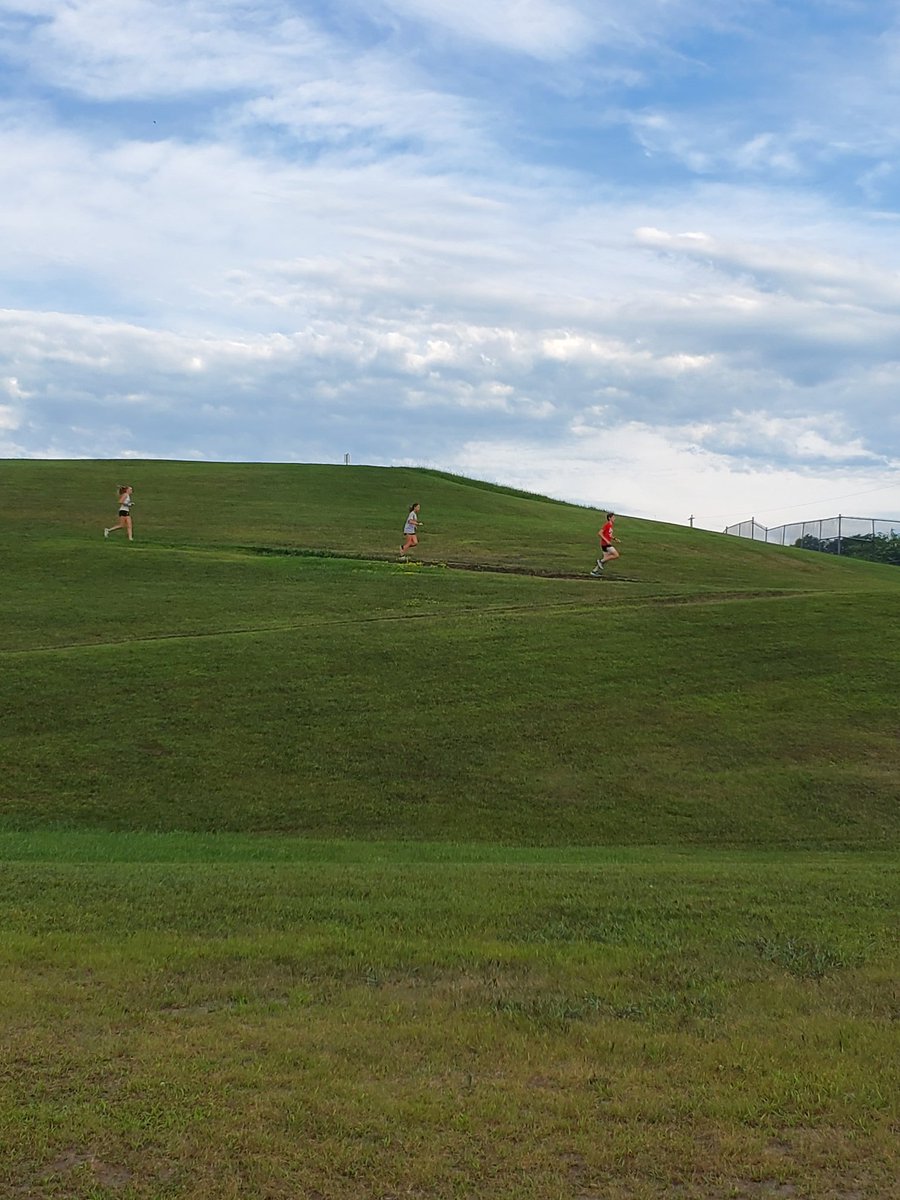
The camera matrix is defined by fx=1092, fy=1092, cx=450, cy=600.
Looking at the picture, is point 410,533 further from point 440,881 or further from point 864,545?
point 864,545

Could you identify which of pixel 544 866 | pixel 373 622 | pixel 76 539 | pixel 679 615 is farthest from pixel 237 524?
pixel 544 866

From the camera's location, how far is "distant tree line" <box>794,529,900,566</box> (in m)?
64.9

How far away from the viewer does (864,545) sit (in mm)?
67188

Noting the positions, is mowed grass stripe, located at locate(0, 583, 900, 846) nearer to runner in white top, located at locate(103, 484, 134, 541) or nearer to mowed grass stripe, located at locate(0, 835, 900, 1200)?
mowed grass stripe, located at locate(0, 835, 900, 1200)

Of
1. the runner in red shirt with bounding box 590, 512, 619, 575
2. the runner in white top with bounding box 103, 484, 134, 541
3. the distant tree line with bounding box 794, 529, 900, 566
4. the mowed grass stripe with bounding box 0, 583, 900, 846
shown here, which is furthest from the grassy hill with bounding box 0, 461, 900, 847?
the distant tree line with bounding box 794, 529, 900, 566

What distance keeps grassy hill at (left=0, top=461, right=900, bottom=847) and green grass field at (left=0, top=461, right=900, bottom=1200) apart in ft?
0.31

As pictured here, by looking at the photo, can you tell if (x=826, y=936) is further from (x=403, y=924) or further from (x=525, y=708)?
(x=525, y=708)

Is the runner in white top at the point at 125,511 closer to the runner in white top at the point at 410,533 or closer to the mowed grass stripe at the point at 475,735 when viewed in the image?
the runner in white top at the point at 410,533

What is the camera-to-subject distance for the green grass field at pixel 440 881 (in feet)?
19.7

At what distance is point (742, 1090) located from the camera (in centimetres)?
668

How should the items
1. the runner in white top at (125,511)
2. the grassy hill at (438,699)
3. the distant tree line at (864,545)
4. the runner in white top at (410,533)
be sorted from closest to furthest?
the grassy hill at (438,699), the runner in white top at (410,533), the runner in white top at (125,511), the distant tree line at (864,545)

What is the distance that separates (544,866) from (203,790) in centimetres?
622

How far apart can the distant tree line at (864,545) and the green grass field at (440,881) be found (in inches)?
1266

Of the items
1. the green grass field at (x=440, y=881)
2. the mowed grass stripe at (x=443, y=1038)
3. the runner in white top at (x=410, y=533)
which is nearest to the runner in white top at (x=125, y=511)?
the green grass field at (x=440, y=881)
